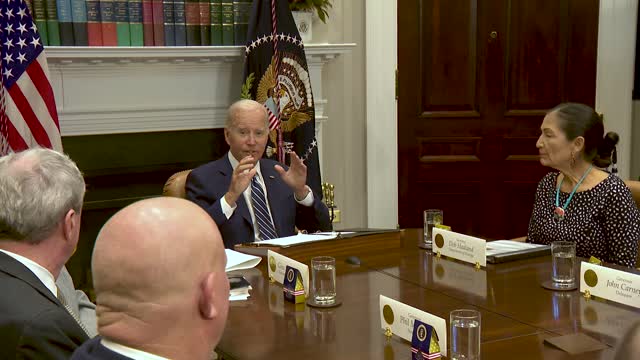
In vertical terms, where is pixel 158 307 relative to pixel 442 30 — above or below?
below

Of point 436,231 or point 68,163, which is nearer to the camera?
point 68,163

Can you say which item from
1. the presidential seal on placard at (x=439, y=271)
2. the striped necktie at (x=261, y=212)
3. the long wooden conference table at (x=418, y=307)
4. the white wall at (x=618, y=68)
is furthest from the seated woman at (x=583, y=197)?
the white wall at (x=618, y=68)

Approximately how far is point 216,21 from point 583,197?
223 centimetres

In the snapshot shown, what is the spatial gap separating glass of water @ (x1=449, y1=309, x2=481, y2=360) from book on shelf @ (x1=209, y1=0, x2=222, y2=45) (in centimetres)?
294

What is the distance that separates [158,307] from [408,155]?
13.2 feet

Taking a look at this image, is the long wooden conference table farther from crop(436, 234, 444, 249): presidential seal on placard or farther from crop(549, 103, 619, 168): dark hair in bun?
crop(549, 103, 619, 168): dark hair in bun

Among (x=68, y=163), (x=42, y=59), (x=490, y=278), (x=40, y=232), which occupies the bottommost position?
(x=490, y=278)

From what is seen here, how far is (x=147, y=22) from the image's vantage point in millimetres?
4281

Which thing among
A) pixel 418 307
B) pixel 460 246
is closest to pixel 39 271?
pixel 418 307

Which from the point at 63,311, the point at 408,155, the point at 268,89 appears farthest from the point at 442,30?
the point at 63,311

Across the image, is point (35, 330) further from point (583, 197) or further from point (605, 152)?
point (605, 152)

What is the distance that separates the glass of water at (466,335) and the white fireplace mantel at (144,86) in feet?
9.08

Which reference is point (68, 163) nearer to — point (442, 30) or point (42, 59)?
point (42, 59)

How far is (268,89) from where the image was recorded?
4.41 metres
